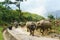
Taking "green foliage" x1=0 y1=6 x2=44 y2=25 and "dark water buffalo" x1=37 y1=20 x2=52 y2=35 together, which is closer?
"dark water buffalo" x1=37 y1=20 x2=52 y2=35

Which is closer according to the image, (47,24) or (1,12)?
(47,24)

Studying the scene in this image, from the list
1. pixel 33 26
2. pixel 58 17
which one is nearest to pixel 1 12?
pixel 58 17

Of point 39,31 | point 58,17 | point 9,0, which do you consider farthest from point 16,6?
point 39,31

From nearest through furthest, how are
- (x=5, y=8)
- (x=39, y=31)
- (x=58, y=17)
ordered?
(x=39, y=31) < (x=58, y=17) < (x=5, y=8)

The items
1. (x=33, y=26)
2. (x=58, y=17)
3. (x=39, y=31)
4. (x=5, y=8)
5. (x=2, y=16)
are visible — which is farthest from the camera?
(x=5, y=8)

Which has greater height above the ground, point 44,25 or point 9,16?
point 44,25

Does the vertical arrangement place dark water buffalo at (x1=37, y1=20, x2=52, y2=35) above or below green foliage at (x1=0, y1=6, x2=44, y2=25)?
above

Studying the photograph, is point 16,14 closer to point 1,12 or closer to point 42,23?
point 1,12

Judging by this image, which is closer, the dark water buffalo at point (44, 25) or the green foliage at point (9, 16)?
the dark water buffalo at point (44, 25)

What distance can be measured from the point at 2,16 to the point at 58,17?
24.0ft

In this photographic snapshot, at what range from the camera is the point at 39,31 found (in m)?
18.5

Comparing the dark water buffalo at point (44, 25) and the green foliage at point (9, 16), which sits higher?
the dark water buffalo at point (44, 25)

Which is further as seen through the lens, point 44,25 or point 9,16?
point 9,16

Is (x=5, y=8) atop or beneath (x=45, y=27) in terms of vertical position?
beneath
